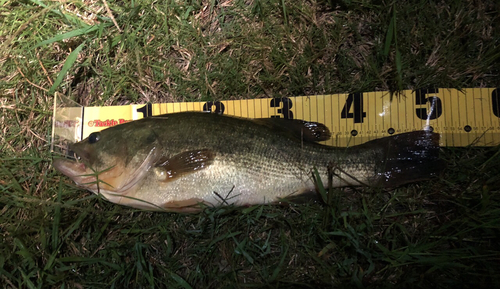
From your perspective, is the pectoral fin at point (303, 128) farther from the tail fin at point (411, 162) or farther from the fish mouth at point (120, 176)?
the fish mouth at point (120, 176)

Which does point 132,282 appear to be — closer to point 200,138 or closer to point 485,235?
point 200,138

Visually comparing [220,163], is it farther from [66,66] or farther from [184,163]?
[66,66]

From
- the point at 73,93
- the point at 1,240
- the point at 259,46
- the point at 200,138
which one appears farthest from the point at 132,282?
the point at 259,46

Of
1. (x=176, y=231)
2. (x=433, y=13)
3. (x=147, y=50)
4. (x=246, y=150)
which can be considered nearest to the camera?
(x=246, y=150)

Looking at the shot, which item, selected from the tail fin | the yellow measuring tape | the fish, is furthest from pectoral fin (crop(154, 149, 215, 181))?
the tail fin

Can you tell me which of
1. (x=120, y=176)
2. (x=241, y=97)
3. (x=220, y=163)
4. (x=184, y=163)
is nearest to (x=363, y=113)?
(x=241, y=97)

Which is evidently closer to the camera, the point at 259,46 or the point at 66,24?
the point at 259,46
